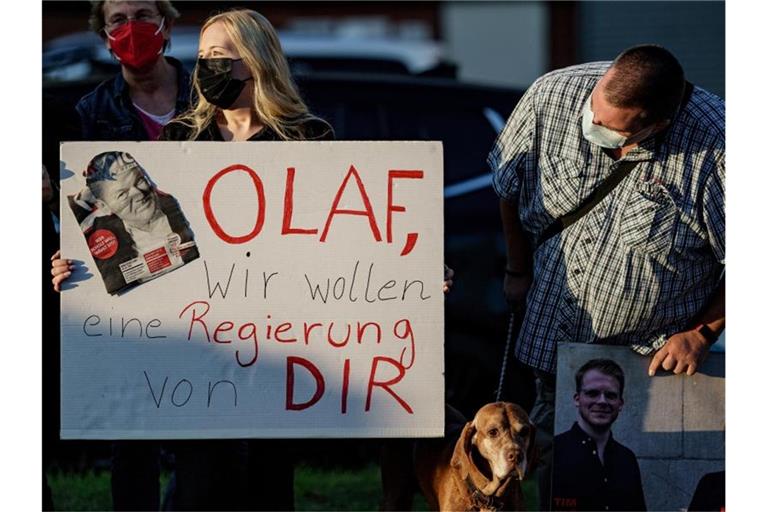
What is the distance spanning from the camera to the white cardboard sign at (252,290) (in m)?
3.84

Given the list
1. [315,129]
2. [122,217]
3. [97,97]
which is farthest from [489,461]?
[97,97]

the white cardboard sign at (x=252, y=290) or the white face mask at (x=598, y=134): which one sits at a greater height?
the white face mask at (x=598, y=134)

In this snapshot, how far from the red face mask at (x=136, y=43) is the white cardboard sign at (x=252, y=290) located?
0.60 metres

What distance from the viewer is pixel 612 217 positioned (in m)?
3.96

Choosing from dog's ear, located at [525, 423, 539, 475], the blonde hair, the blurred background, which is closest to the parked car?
the blurred background

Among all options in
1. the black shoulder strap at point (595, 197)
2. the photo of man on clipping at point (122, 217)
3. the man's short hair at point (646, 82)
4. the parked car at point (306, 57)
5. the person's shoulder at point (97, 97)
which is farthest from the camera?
the parked car at point (306, 57)

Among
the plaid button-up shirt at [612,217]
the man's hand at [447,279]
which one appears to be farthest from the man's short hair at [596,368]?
the man's hand at [447,279]

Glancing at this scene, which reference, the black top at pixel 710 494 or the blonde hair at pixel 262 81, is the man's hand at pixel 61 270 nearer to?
the blonde hair at pixel 262 81

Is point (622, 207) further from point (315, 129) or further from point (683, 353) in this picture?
point (315, 129)

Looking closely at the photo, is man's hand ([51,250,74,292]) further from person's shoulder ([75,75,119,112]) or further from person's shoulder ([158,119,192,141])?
person's shoulder ([75,75,119,112])

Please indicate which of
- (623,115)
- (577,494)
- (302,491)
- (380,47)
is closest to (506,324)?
(302,491)

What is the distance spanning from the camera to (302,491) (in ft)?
18.1

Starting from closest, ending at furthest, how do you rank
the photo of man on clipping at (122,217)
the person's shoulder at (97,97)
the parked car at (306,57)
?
the photo of man on clipping at (122,217) < the person's shoulder at (97,97) < the parked car at (306,57)

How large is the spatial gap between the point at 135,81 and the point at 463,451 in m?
1.72
